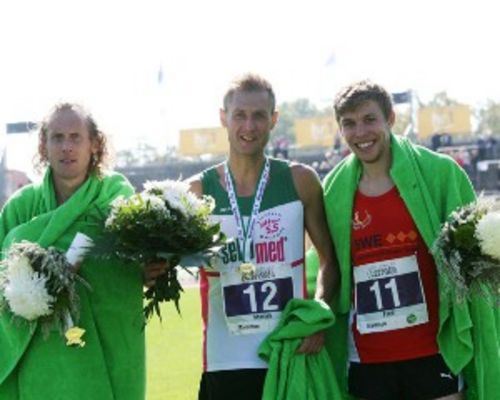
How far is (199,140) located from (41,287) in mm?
54045

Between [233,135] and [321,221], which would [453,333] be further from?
[233,135]

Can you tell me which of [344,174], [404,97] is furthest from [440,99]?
[344,174]

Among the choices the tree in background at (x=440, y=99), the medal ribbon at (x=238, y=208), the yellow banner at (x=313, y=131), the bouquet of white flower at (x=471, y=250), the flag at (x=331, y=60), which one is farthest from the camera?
the tree in background at (x=440, y=99)

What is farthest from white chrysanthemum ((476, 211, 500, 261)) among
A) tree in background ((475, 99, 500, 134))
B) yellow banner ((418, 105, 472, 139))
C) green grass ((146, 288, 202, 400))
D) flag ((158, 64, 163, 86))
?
tree in background ((475, 99, 500, 134))

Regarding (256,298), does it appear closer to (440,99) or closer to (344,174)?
(344,174)

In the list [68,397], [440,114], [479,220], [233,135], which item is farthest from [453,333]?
[440,114]

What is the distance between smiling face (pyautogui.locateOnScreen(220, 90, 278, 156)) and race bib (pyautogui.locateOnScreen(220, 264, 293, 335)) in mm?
586

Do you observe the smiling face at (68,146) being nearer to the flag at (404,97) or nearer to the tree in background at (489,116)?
the flag at (404,97)

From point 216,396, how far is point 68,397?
70 cm

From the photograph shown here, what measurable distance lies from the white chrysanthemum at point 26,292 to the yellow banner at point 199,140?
175 feet

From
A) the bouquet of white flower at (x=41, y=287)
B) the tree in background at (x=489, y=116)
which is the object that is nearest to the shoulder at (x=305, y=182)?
the bouquet of white flower at (x=41, y=287)

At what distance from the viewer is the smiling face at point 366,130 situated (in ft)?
15.5

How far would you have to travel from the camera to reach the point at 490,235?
169 inches

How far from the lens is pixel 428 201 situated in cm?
469
